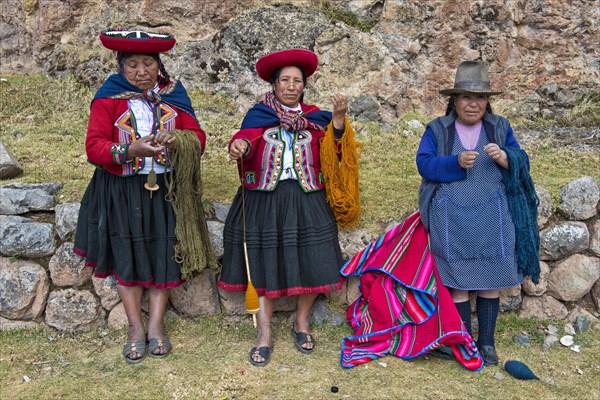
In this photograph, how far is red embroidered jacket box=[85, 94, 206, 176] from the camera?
9.89ft

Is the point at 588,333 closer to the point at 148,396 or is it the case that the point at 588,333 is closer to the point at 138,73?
the point at 148,396

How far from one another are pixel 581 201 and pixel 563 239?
0.97 ft

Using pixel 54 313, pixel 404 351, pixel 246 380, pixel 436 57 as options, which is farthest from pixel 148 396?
pixel 436 57

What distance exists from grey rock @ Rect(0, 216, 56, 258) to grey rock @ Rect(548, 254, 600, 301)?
10.9 ft

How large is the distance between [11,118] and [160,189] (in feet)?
10.6

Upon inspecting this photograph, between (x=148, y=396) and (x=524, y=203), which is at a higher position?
(x=524, y=203)

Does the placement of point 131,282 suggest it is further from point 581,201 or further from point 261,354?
point 581,201

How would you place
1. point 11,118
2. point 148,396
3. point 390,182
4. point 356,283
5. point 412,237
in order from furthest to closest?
point 11,118 → point 390,182 → point 356,283 → point 412,237 → point 148,396

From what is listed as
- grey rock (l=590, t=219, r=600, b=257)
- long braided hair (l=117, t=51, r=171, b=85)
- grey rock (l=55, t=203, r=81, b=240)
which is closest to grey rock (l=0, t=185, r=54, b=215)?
grey rock (l=55, t=203, r=81, b=240)

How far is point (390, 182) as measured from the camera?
4.32 metres

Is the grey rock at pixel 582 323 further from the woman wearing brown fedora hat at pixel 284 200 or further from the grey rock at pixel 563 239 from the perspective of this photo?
the woman wearing brown fedora hat at pixel 284 200

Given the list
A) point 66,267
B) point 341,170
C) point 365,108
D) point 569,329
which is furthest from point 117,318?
point 365,108

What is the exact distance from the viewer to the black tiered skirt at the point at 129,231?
3207mm

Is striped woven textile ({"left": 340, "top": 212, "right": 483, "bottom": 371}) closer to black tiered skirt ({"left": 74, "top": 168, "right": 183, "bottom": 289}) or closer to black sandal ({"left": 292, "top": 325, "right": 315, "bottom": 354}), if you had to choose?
black sandal ({"left": 292, "top": 325, "right": 315, "bottom": 354})
